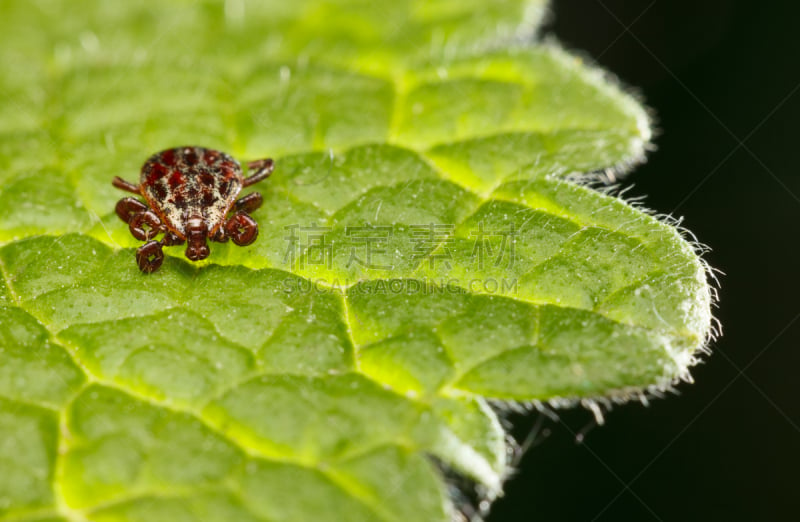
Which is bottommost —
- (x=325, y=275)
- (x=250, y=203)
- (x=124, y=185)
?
(x=124, y=185)

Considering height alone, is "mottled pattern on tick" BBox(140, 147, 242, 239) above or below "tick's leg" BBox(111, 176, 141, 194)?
above

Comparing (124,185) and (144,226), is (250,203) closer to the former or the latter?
(144,226)

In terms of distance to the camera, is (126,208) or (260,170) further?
(260,170)

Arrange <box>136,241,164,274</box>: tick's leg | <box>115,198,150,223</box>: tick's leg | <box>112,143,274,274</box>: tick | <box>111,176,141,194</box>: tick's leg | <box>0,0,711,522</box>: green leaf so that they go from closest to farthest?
1. <box>0,0,711,522</box>: green leaf
2. <box>136,241,164,274</box>: tick's leg
3. <box>112,143,274,274</box>: tick
4. <box>115,198,150,223</box>: tick's leg
5. <box>111,176,141,194</box>: tick's leg

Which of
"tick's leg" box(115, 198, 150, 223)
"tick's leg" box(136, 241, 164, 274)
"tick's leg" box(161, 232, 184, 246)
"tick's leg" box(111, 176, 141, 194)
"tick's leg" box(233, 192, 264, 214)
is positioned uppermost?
"tick's leg" box(233, 192, 264, 214)

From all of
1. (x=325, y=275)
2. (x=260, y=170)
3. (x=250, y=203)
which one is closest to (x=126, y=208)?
(x=250, y=203)

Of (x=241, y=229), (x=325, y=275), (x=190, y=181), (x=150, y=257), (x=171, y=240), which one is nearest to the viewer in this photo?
(x=325, y=275)

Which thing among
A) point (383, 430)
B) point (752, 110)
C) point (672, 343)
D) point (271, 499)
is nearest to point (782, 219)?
point (752, 110)

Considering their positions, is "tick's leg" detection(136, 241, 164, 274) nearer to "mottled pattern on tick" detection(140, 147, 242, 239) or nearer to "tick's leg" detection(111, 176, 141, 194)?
"mottled pattern on tick" detection(140, 147, 242, 239)

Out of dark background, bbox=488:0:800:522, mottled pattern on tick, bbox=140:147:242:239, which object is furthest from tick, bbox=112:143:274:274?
dark background, bbox=488:0:800:522
